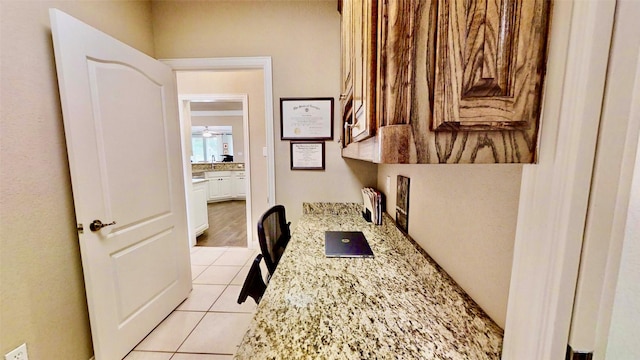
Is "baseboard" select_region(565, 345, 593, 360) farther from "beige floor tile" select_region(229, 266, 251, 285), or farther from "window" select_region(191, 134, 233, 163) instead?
"window" select_region(191, 134, 233, 163)

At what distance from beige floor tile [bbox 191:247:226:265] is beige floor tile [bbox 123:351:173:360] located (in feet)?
4.07

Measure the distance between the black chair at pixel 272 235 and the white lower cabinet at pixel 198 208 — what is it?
217 cm

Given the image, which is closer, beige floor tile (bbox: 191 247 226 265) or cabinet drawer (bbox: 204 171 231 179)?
beige floor tile (bbox: 191 247 226 265)

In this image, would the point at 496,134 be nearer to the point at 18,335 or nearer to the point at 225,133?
the point at 18,335

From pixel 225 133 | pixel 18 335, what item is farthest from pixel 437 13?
pixel 225 133

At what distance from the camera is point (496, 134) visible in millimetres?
404

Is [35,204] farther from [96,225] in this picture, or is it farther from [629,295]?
[629,295]

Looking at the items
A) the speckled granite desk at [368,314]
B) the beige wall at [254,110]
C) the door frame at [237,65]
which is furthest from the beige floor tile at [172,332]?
the door frame at [237,65]

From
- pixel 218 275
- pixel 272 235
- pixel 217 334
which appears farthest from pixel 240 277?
pixel 272 235

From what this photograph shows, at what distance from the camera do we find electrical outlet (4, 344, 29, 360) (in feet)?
3.34

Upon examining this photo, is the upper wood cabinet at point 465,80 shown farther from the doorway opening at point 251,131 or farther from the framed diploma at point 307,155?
the doorway opening at point 251,131

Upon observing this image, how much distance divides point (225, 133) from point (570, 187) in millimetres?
9109

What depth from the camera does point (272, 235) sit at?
4.57 ft

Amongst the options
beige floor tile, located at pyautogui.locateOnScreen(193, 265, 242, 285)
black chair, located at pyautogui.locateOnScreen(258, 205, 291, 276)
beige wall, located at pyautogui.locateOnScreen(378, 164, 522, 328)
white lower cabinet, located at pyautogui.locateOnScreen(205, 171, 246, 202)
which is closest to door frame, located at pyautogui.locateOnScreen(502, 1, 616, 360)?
beige wall, located at pyautogui.locateOnScreen(378, 164, 522, 328)
